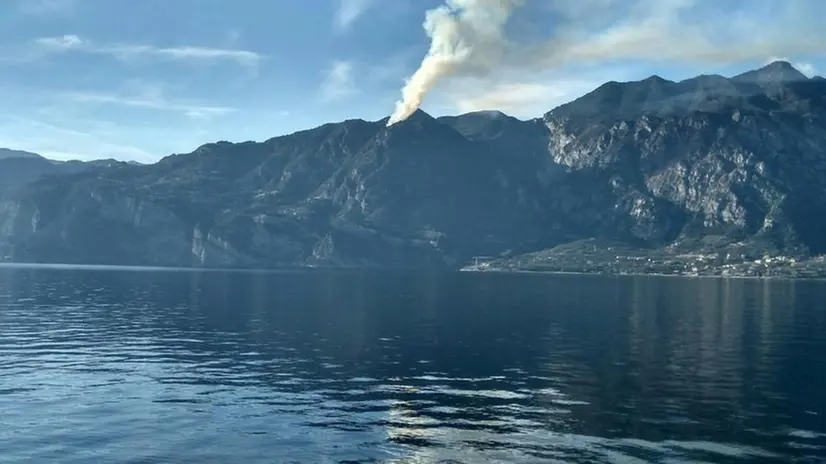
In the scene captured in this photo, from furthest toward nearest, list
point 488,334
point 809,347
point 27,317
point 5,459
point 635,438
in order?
point 27,317 → point 488,334 → point 809,347 → point 635,438 → point 5,459

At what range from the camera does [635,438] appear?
60.5 m

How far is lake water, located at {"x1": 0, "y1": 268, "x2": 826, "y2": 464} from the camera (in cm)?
5688

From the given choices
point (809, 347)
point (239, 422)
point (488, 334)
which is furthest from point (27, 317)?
point (809, 347)

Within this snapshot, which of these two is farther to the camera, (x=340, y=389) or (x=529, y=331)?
(x=529, y=331)

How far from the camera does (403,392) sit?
3108 inches

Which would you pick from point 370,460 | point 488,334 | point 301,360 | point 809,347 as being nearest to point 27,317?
point 301,360

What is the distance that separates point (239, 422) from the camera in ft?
210

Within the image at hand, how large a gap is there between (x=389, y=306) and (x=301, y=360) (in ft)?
321

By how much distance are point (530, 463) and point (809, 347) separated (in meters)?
87.1

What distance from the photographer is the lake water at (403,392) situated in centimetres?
5688

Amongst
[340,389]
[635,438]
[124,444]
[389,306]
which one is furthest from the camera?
[389,306]

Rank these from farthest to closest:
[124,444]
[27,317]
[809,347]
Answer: [27,317], [809,347], [124,444]

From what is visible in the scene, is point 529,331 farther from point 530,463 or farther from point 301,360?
point 530,463

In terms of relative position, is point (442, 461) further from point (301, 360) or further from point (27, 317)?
point (27, 317)
